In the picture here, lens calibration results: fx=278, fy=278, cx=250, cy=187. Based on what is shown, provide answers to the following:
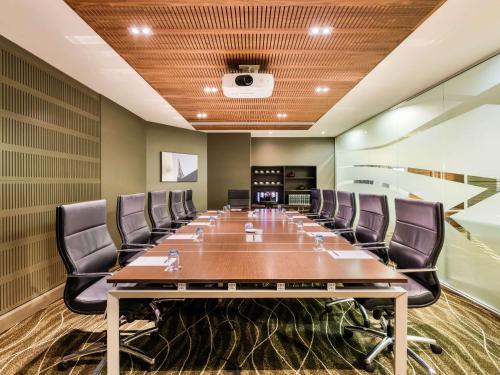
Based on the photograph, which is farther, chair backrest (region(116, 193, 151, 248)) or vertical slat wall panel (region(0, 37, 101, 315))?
chair backrest (region(116, 193, 151, 248))

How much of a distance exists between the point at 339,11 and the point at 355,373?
2.81 metres

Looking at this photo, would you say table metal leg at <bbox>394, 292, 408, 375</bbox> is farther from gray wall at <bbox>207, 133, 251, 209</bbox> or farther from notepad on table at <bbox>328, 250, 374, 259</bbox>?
gray wall at <bbox>207, 133, 251, 209</bbox>

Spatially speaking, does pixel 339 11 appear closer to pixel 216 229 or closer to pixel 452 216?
pixel 216 229

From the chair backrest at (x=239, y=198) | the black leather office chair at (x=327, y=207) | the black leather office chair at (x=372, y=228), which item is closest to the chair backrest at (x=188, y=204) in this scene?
the chair backrest at (x=239, y=198)

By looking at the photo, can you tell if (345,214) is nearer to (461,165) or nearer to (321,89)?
(461,165)

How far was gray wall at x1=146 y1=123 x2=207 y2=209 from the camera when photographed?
6469mm

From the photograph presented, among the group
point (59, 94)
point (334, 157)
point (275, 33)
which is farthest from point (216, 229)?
point (334, 157)

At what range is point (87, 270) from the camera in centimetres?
214

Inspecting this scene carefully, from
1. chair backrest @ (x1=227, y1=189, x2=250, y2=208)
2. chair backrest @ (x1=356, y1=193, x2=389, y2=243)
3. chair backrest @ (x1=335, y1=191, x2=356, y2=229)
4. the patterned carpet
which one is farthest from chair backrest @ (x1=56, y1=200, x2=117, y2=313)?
chair backrest @ (x1=227, y1=189, x2=250, y2=208)

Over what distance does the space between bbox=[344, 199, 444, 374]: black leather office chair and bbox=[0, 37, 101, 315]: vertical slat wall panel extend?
334 centimetres

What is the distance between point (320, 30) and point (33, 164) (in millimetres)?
3387

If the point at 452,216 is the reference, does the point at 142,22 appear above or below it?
above

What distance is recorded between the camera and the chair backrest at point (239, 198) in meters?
6.57

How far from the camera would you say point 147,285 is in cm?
178
